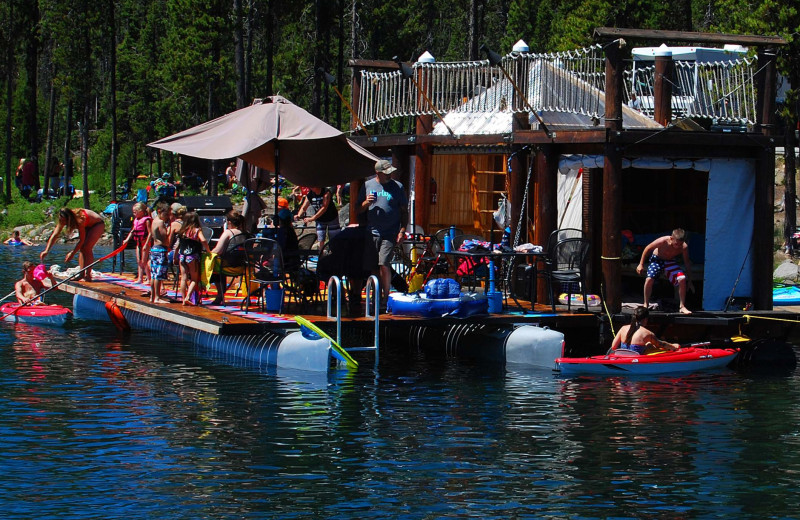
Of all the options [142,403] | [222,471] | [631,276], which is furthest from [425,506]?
[631,276]

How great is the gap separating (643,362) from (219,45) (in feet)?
109

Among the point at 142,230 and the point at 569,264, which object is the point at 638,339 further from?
the point at 142,230

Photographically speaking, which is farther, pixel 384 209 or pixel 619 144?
pixel 619 144

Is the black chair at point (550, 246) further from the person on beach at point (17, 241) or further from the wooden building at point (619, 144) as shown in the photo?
the person on beach at point (17, 241)

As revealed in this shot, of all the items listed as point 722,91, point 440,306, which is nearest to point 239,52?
point 722,91

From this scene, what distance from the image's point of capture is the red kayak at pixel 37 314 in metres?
20.4

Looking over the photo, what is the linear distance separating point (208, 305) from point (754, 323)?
7.96 m

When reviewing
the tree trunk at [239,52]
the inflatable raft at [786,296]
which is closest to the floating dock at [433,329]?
the inflatable raft at [786,296]

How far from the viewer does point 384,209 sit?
16328 mm

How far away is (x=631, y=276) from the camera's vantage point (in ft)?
66.6

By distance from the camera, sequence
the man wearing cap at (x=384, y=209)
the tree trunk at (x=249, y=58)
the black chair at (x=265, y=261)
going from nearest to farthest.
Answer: the black chair at (x=265, y=261), the man wearing cap at (x=384, y=209), the tree trunk at (x=249, y=58)

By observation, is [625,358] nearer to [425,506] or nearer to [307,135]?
[307,135]

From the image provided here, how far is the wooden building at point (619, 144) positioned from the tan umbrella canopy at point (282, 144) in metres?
2.13

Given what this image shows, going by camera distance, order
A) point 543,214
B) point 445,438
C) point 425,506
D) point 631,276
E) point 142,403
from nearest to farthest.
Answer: point 425,506 < point 445,438 < point 142,403 < point 543,214 < point 631,276
